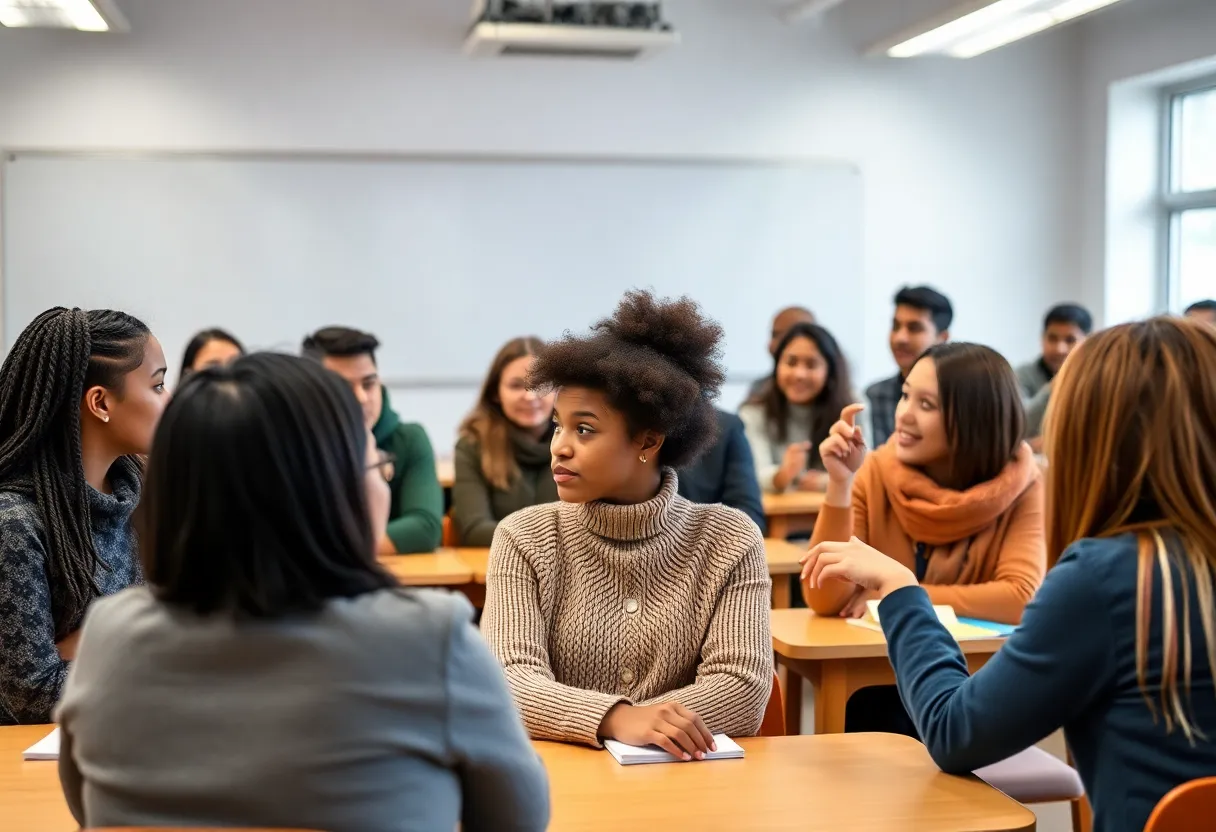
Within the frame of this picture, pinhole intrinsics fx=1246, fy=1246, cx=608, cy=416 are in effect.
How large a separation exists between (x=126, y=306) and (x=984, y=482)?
15.1 ft

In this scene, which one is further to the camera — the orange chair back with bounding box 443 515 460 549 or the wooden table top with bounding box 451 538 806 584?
the orange chair back with bounding box 443 515 460 549

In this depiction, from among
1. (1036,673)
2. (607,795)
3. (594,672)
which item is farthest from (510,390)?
(1036,673)

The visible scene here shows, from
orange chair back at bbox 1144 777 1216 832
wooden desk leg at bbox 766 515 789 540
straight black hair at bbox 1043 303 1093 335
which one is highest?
straight black hair at bbox 1043 303 1093 335

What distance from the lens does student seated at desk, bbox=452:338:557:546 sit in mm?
4020

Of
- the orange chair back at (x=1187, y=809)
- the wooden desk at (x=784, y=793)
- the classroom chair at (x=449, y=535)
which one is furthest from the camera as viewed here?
the classroom chair at (x=449, y=535)

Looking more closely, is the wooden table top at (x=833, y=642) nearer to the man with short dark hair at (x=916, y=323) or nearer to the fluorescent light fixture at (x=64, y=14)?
the man with short dark hair at (x=916, y=323)

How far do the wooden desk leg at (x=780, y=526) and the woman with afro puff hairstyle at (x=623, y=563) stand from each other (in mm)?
2479

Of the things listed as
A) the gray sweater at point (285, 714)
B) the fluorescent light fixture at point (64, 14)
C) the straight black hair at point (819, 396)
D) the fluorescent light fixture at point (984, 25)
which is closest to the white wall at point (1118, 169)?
the fluorescent light fixture at point (984, 25)

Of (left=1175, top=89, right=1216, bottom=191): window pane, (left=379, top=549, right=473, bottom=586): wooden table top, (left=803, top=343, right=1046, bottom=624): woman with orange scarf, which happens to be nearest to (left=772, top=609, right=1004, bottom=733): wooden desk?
(left=803, top=343, right=1046, bottom=624): woman with orange scarf

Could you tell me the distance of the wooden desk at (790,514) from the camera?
14.8 ft

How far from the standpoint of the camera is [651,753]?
1.83m

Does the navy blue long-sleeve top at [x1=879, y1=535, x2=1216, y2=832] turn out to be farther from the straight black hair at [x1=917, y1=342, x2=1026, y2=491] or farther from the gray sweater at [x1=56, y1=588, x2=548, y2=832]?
the straight black hair at [x1=917, y1=342, x2=1026, y2=491]

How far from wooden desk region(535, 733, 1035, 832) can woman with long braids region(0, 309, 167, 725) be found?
0.84 meters

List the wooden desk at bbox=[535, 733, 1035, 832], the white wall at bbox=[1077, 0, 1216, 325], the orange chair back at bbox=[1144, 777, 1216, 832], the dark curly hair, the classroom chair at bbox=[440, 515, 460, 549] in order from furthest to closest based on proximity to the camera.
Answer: the white wall at bbox=[1077, 0, 1216, 325] < the classroom chair at bbox=[440, 515, 460, 549] < the dark curly hair < the wooden desk at bbox=[535, 733, 1035, 832] < the orange chair back at bbox=[1144, 777, 1216, 832]
